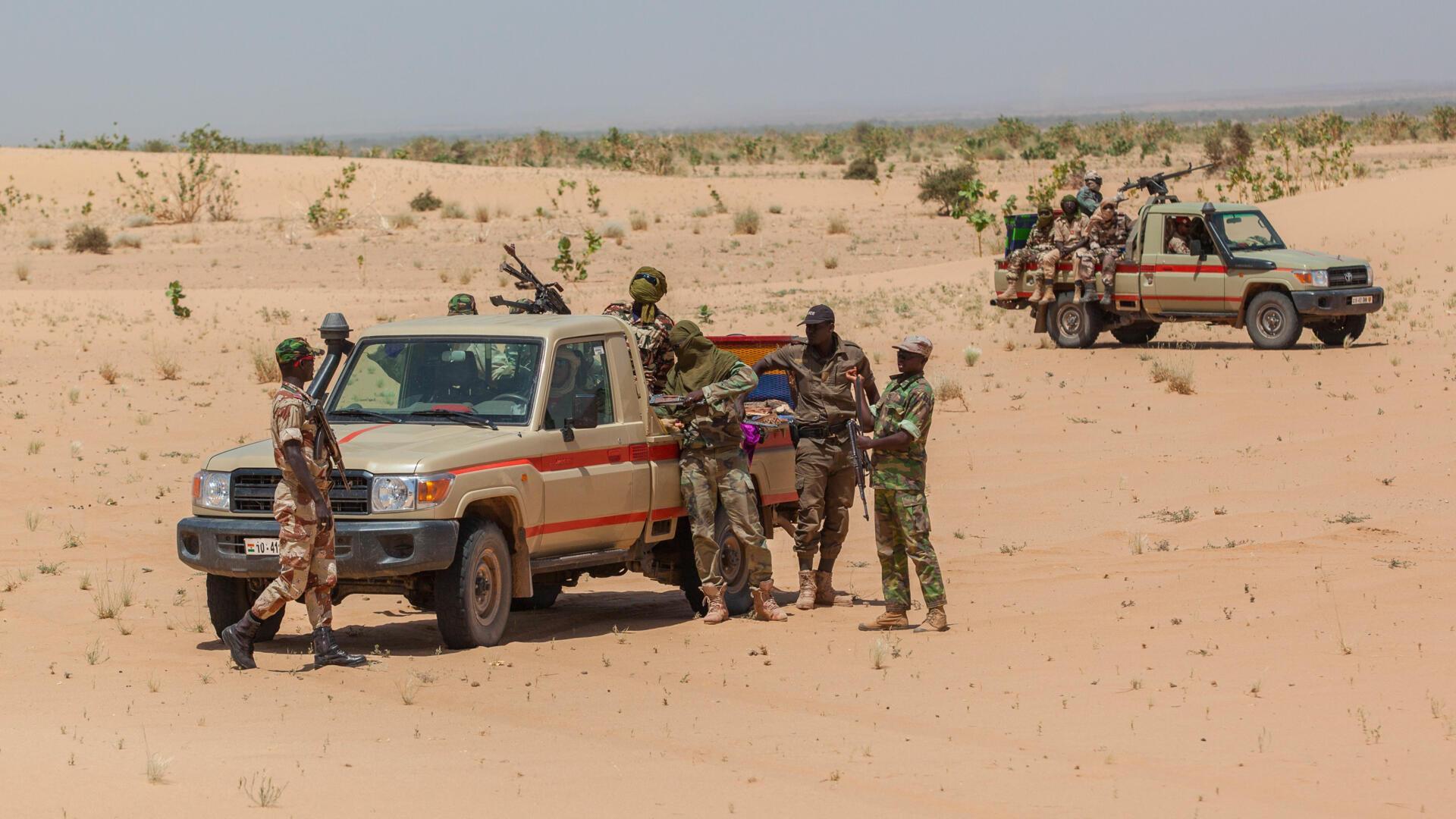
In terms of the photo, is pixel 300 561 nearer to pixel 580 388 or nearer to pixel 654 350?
pixel 580 388

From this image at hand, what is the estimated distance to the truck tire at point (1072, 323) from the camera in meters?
25.0

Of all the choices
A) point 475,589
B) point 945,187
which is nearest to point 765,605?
point 475,589

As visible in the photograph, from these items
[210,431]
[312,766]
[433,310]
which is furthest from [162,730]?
[433,310]

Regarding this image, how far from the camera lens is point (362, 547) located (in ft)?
29.9

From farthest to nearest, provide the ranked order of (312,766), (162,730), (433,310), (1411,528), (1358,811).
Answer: (433,310), (1411,528), (162,730), (312,766), (1358,811)

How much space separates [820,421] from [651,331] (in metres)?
1.20

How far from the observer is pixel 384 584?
9.70 meters

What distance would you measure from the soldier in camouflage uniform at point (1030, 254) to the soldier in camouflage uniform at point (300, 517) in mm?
17224

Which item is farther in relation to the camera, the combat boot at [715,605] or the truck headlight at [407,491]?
the combat boot at [715,605]

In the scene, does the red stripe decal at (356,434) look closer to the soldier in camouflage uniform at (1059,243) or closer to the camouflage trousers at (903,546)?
the camouflage trousers at (903,546)

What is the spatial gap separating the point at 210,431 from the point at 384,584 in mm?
10386

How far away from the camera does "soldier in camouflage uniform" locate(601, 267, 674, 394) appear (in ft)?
36.1

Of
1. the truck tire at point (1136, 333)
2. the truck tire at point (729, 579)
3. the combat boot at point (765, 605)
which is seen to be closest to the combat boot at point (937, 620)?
the combat boot at point (765, 605)

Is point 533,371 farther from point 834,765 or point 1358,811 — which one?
point 1358,811
